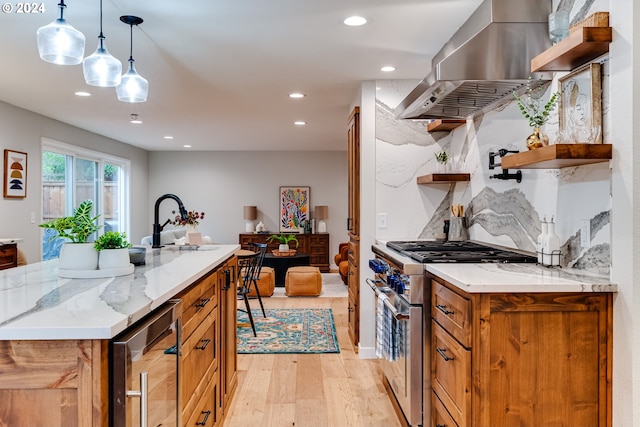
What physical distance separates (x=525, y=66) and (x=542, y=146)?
1.65 ft

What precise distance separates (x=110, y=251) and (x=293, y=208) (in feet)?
24.4

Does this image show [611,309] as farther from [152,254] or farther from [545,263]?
[152,254]

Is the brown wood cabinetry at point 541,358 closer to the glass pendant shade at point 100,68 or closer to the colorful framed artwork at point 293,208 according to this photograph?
the glass pendant shade at point 100,68

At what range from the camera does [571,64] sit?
76.0 inches

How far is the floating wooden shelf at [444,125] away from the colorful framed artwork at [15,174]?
Answer: 4.48m

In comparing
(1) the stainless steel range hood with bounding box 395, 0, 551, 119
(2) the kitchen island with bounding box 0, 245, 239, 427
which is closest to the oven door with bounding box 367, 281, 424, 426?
(1) the stainless steel range hood with bounding box 395, 0, 551, 119

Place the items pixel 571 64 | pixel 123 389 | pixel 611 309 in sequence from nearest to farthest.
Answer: pixel 123 389 → pixel 611 309 → pixel 571 64

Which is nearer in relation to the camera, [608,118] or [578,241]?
[608,118]

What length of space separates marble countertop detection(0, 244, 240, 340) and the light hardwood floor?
120 centimetres

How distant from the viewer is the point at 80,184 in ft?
22.5

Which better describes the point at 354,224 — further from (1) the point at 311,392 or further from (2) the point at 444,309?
(2) the point at 444,309

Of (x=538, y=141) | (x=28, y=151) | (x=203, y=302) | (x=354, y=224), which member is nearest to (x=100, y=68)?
(x=203, y=302)

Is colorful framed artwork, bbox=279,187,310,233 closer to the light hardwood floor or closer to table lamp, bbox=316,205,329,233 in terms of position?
table lamp, bbox=316,205,329,233

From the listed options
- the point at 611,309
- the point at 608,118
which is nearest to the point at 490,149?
the point at 608,118
